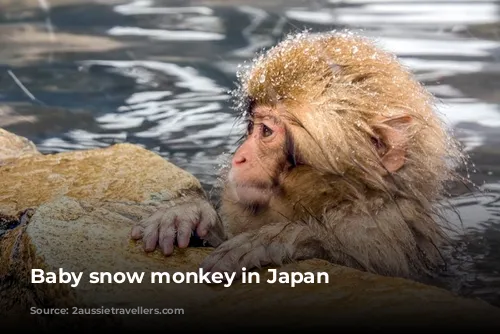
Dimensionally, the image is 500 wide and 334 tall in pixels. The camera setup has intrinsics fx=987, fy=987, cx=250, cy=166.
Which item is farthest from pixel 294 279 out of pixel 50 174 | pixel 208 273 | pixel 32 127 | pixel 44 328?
pixel 32 127

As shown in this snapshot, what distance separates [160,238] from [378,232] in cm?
67

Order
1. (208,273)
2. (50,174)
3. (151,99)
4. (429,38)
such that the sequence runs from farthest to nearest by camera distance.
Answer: (429,38)
(151,99)
(50,174)
(208,273)

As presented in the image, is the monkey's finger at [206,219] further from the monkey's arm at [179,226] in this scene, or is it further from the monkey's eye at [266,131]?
the monkey's eye at [266,131]

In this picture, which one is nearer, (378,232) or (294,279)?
(294,279)

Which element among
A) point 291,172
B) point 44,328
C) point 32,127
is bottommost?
point 32,127

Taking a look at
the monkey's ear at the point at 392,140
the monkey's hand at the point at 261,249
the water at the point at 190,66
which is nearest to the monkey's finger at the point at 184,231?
the monkey's hand at the point at 261,249

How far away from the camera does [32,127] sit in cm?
620

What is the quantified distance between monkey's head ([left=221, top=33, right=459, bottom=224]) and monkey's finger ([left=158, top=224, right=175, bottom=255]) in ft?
0.88

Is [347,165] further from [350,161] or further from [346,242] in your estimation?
[346,242]

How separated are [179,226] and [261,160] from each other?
1.10 ft

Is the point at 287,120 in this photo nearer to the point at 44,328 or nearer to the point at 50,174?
the point at 44,328

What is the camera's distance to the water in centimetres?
579

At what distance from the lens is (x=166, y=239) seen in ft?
9.95

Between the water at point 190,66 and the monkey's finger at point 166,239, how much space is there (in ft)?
4.87
